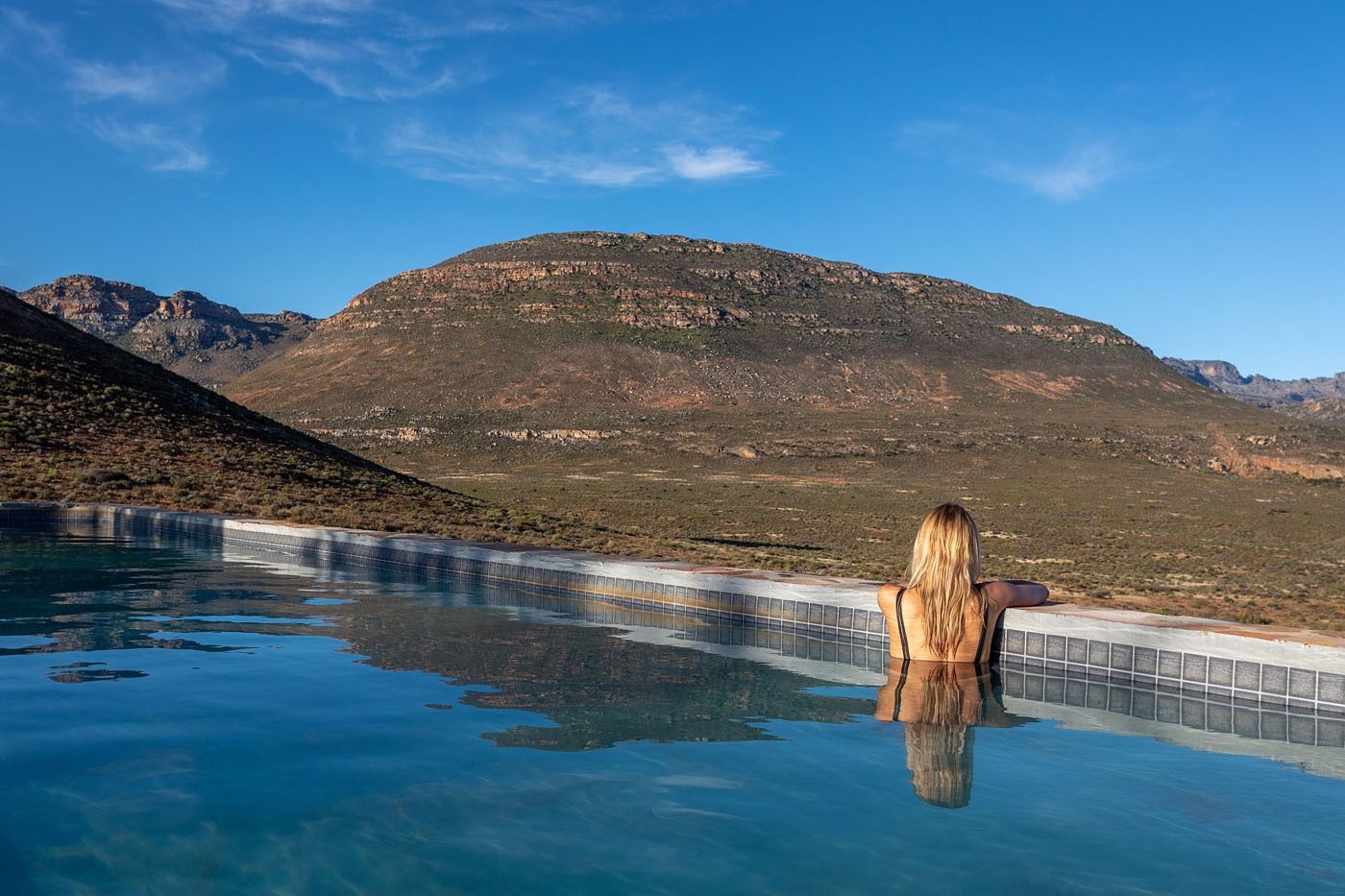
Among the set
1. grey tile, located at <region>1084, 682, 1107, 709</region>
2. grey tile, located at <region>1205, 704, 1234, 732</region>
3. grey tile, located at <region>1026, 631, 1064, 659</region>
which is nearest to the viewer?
grey tile, located at <region>1205, 704, 1234, 732</region>

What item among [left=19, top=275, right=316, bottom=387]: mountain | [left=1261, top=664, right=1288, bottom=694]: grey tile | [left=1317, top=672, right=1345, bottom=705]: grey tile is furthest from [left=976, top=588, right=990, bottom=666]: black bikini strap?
[left=19, top=275, right=316, bottom=387]: mountain

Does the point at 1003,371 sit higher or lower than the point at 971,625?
higher

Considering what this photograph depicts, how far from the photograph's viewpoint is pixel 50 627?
7.40 metres

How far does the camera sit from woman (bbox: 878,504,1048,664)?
6047 mm

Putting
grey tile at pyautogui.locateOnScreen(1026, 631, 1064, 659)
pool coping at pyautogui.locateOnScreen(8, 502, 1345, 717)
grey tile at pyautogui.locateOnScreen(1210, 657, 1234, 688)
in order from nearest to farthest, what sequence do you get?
pool coping at pyautogui.locateOnScreen(8, 502, 1345, 717)
grey tile at pyautogui.locateOnScreen(1210, 657, 1234, 688)
grey tile at pyautogui.locateOnScreen(1026, 631, 1064, 659)

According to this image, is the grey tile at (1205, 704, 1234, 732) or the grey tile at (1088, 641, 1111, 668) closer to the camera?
the grey tile at (1205, 704, 1234, 732)

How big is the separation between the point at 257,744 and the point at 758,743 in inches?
94.7

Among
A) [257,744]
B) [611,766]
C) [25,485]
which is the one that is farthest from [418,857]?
[25,485]

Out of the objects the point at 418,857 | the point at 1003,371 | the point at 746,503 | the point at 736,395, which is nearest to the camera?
the point at 418,857

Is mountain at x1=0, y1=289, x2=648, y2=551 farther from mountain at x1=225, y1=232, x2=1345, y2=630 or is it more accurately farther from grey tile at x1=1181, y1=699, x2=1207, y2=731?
grey tile at x1=1181, y1=699, x2=1207, y2=731

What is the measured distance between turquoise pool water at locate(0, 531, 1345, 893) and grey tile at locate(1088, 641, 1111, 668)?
0.88 meters

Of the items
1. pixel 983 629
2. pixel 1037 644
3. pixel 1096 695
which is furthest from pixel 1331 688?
pixel 983 629

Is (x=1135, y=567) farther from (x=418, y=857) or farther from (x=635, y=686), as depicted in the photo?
(x=418, y=857)

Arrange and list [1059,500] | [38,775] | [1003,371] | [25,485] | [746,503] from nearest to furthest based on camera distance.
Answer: [38,775]
[25,485]
[746,503]
[1059,500]
[1003,371]
